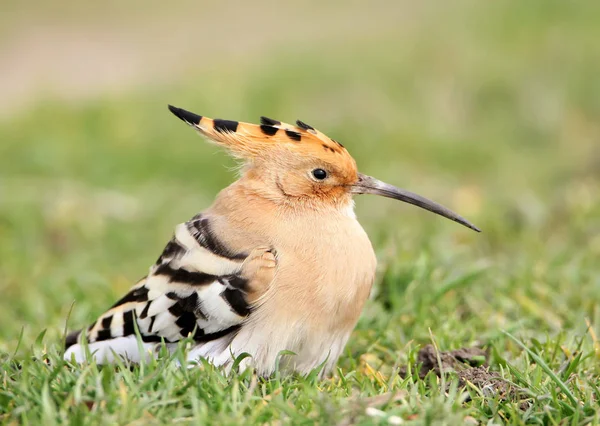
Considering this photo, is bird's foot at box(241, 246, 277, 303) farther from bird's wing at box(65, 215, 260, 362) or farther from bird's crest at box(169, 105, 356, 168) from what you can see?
bird's crest at box(169, 105, 356, 168)

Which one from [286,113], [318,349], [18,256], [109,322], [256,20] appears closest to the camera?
[318,349]

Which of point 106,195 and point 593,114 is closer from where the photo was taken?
point 106,195

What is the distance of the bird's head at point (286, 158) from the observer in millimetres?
2955

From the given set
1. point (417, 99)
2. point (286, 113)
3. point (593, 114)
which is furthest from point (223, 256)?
point (593, 114)

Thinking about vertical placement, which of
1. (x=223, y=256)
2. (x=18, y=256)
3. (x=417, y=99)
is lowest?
(x=18, y=256)

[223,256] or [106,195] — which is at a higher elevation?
[223,256]

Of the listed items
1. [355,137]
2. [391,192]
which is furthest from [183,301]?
[355,137]

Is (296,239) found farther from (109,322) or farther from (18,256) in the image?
(18,256)

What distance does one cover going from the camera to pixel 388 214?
18.9 ft

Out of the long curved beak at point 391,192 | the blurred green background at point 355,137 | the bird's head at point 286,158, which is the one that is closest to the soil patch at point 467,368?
the blurred green background at point 355,137

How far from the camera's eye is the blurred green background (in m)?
3.78

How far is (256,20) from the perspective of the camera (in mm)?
10156

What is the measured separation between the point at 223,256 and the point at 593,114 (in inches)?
211

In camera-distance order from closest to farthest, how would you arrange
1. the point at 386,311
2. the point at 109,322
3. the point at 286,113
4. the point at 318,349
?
the point at 318,349 → the point at 109,322 → the point at 386,311 → the point at 286,113
